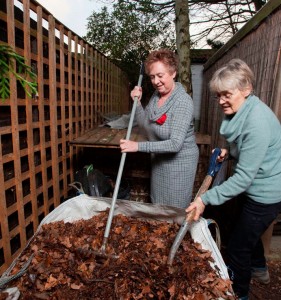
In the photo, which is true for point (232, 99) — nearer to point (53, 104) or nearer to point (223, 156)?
point (223, 156)

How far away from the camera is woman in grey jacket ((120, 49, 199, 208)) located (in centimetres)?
208

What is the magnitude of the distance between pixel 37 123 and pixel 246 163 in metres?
1.96

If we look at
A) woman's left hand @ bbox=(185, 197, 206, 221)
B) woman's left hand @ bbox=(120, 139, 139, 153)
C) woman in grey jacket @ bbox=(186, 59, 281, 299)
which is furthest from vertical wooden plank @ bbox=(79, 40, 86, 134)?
woman's left hand @ bbox=(185, 197, 206, 221)

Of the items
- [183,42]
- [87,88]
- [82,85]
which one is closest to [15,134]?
[82,85]

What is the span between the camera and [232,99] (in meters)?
1.69

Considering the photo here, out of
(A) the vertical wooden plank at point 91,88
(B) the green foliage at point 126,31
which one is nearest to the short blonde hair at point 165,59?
(A) the vertical wooden plank at point 91,88

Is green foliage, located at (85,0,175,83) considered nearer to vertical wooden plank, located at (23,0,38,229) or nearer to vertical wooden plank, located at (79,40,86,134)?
vertical wooden plank, located at (79,40,86,134)

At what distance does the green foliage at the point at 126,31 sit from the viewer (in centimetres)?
901

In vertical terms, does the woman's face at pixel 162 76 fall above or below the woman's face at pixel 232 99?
above

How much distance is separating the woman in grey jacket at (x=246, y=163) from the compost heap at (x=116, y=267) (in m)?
0.36

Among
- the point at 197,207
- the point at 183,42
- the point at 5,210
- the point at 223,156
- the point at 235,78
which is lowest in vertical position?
the point at 5,210

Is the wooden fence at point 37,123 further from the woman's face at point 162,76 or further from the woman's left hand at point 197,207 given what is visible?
the woman's left hand at point 197,207

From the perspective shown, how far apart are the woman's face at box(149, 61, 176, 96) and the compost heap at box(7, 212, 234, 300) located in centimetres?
119

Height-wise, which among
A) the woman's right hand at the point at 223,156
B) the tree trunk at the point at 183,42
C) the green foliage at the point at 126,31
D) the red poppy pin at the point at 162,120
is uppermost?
the green foliage at the point at 126,31
